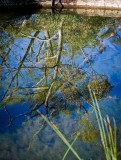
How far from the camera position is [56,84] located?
4.88 meters

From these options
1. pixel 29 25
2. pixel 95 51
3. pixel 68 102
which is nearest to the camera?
pixel 68 102

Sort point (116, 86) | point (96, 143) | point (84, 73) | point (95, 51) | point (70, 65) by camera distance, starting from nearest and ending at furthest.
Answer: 1. point (96, 143)
2. point (116, 86)
3. point (84, 73)
4. point (70, 65)
5. point (95, 51)

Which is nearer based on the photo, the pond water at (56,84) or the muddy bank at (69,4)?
the pond water at (56,84)

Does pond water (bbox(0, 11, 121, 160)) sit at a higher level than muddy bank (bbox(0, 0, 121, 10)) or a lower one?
lower

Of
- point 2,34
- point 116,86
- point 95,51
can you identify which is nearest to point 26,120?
point 116,86

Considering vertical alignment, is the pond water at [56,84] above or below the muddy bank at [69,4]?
below

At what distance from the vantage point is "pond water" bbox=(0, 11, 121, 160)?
11.4 ft

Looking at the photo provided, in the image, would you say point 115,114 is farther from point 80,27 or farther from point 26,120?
point 80,27

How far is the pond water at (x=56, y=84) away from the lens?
137 inches

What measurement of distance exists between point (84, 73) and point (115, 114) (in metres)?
1.49

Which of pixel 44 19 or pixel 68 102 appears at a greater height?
pixel 44 19

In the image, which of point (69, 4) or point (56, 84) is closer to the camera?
point (56, 84)

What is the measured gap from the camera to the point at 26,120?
3975 mm

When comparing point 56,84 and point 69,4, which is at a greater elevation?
point 69,4
